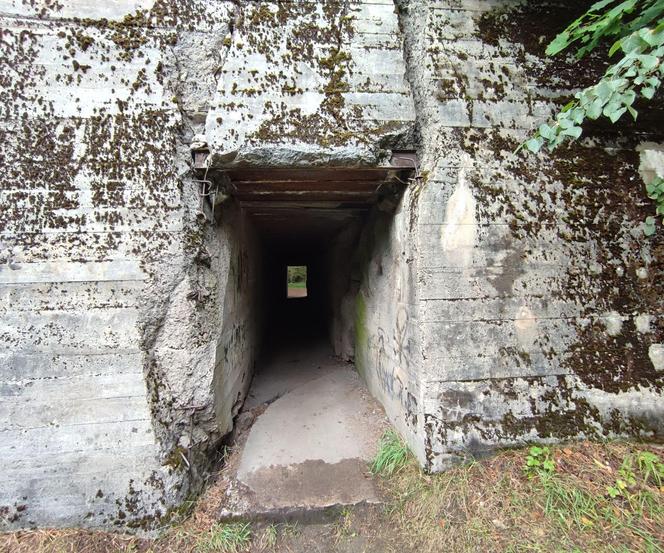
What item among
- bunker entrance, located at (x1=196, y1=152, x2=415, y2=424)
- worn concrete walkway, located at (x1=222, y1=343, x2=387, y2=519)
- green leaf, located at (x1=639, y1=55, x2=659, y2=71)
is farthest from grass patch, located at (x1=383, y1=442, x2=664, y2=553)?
green leaf, located at (x1=639, y1=55, x2=659, y2=71)

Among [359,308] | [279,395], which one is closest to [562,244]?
[359,308]

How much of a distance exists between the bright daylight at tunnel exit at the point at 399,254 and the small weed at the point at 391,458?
2 centimetres

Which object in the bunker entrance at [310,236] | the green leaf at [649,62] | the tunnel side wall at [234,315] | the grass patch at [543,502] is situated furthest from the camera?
the tunnel side wall at [234,315]

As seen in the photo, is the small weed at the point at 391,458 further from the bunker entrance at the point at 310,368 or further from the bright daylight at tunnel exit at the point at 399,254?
the bunker entrance at the point at 310,368

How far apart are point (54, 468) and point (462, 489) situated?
2.66 metres

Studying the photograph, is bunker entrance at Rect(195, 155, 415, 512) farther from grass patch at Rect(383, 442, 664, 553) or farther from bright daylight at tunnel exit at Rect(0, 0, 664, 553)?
grass patch at Rect(383, 442, 664, 553)

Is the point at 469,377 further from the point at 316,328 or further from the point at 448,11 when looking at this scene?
the point at 316,328

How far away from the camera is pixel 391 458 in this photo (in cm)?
245

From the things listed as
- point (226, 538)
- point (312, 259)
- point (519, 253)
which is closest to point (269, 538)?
point (226, 538)

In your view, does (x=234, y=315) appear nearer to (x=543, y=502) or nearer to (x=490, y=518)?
(x=490, y=518)

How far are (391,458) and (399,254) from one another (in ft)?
5.22

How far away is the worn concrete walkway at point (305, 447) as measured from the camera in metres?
2.25

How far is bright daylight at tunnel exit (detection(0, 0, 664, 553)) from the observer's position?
2.06 m

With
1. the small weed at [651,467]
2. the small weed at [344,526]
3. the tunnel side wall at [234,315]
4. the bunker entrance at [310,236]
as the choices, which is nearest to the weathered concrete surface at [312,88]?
the bunker entrance at [310,236]
